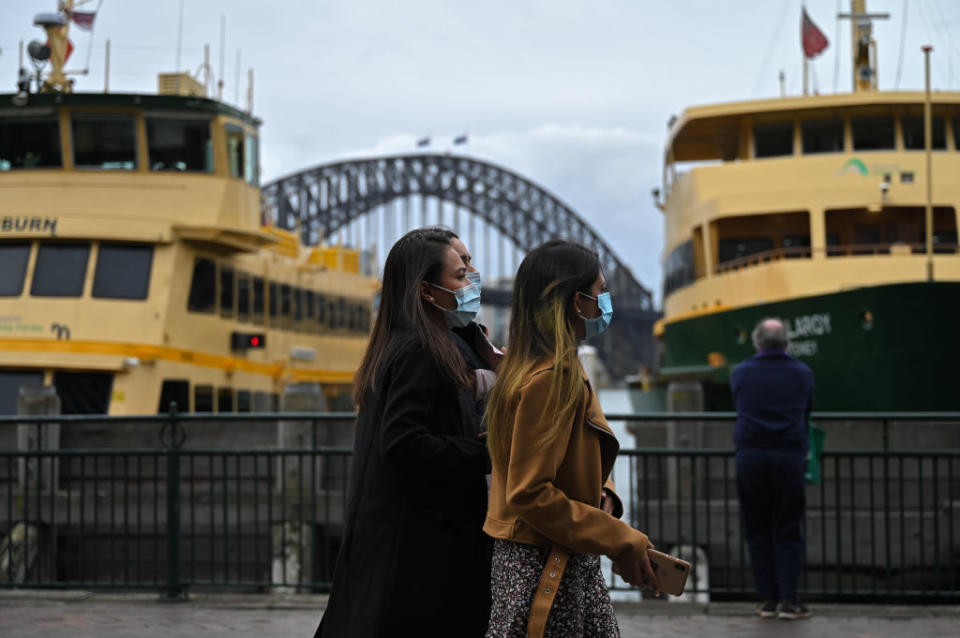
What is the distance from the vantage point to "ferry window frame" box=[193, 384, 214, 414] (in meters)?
16.2

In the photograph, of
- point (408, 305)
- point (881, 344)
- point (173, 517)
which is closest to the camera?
point (408, 305)

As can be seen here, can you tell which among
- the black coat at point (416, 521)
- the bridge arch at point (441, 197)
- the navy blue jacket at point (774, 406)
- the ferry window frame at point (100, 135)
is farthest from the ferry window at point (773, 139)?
the bridge arch at point (441, 197)

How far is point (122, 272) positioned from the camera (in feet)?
52.0

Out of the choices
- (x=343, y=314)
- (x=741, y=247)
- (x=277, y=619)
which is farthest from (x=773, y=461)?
(x=343, y=314)

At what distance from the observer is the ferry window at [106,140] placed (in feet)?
54.0

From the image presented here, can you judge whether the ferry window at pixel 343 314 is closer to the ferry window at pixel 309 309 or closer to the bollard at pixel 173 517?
the ferry window at pixel 309 309

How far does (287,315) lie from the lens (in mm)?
20406

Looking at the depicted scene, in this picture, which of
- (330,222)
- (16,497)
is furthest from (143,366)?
(330,222)

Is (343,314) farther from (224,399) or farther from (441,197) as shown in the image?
(441,197)

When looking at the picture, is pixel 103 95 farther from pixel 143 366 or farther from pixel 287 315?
pixel 287 315

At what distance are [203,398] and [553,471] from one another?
13761 millimetres

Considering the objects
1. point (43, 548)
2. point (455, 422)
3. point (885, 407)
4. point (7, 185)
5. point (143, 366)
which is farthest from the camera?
point (7, 185)

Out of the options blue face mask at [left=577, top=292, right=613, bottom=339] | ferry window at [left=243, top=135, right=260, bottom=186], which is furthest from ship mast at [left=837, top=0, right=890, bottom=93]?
blue face mask at [left=577, top=292, right=613, bottom=339]

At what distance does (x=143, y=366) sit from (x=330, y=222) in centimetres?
6834
